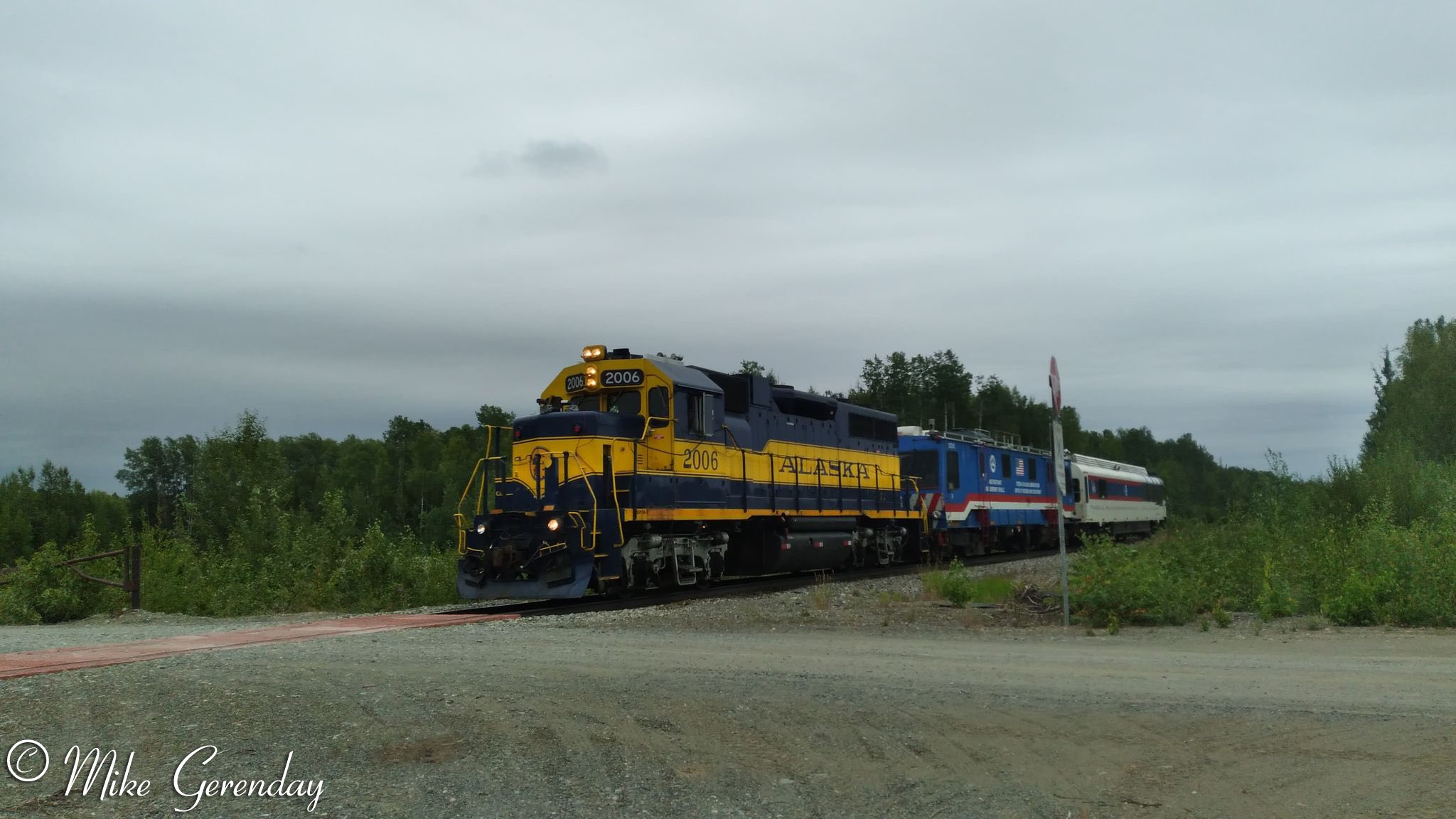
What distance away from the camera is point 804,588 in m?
19.0

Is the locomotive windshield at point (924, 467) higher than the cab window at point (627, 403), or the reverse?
the cab window at point (627, 403)

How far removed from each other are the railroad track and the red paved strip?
3.36ft

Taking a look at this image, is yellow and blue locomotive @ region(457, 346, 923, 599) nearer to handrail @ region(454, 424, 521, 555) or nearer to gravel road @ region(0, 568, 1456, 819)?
handrail @ region(454, 424, 521, 555)

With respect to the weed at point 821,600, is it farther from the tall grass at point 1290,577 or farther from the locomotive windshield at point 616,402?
the locomotive windshield at point 616,402

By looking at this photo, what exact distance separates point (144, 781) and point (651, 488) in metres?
11.1

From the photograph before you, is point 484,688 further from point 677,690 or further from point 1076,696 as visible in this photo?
point 1076,696

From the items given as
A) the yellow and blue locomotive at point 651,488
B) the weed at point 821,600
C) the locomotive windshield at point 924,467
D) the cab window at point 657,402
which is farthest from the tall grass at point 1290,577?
the locomotive windshield at point 924,467

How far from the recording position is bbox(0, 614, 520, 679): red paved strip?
9.89m

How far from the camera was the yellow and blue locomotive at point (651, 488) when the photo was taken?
15992 millimetres

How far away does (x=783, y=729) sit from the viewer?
22.1ft

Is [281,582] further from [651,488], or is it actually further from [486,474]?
[651,488]

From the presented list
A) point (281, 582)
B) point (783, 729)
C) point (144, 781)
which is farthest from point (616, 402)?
point (144, 781)

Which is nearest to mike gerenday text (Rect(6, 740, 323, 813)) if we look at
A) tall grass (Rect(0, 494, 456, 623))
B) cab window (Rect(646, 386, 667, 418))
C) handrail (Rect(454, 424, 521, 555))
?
handrail (Rect(454, 424, 521, 555))

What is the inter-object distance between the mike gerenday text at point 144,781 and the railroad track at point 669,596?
8.39 m
